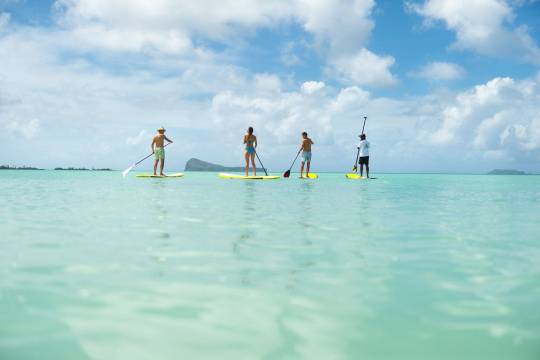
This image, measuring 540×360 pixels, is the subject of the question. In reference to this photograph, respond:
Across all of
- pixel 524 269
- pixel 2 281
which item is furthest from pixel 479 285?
pixel 2 281

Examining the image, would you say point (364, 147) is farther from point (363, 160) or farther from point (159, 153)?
point (159, 153)

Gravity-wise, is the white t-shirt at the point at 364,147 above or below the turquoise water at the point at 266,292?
above

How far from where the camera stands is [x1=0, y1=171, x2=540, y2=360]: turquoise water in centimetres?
248

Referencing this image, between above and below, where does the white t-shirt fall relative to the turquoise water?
above

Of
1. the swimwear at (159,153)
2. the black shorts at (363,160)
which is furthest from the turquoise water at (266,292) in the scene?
the black shorts at (363,160)

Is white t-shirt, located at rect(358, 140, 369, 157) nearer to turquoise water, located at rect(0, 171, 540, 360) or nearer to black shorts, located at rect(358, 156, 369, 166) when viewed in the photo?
black shorts, located at rect(358, 156, 369, 166)

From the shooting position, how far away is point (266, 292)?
10.9ft

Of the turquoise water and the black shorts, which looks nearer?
the turquoise water

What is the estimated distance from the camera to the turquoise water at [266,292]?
8.14ft

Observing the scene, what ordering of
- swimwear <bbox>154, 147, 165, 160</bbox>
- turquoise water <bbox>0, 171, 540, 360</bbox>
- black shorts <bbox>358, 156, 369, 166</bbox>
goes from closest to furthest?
turquoise water <bbox>0, 171, 540, 360</bbox> < swimwear <bbox>154, 147, 165, 160</bbox> < black shorts <bbox>358, 156, 369, 166</bbox>

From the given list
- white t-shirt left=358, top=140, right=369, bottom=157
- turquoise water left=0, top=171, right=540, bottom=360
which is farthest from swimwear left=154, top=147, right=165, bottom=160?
turquoise water left=0, top=171, right=540, bottom=360

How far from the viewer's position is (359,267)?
4.12 m

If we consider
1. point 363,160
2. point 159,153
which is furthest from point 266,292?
point 363,160

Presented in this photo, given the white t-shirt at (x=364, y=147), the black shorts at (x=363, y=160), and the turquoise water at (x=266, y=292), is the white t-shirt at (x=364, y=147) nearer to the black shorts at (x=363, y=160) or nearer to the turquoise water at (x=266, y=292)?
the black shorts at (x=363, y=160)
